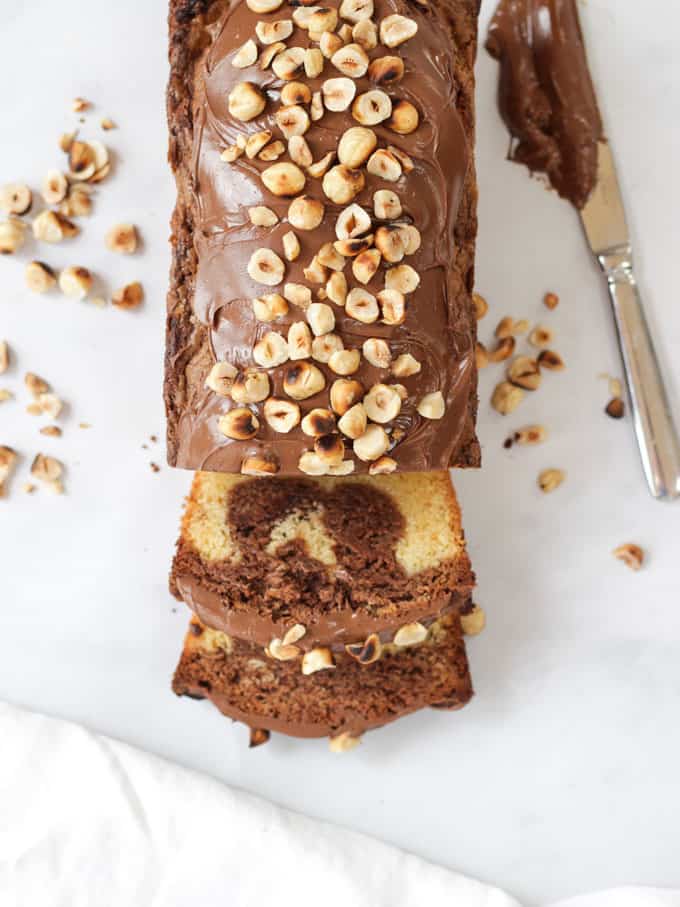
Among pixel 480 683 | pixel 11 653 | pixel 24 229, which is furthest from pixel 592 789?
pixel 24 229

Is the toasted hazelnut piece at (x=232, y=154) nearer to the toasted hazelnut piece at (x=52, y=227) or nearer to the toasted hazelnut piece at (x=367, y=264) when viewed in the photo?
the toasted hazelnut piece at (x=367, y=264)

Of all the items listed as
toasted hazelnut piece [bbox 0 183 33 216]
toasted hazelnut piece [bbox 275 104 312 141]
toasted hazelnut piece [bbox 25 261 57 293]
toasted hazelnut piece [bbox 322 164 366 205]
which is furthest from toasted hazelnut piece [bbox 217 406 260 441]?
toasted hazelnut piece [bbox 0 183 33 216]

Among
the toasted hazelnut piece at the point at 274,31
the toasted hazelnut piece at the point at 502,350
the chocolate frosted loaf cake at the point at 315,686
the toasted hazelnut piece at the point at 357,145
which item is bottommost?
the chocolate frosted loaf cake at the point at 315,686

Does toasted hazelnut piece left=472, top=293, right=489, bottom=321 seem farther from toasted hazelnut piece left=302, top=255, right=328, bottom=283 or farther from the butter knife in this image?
toasted hazelnut piece left=302, top=255, right=328, bottom=283

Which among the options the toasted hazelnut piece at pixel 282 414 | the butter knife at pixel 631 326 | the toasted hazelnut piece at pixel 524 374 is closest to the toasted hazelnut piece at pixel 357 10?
the toasted hazelnut piece at pixel 282 414

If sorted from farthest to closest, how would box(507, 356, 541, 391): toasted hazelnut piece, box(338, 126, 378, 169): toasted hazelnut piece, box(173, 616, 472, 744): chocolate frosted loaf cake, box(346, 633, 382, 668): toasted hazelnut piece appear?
box(507, 356, 541, 391): toasted hazelnut piece
box(173, 616, 472, 744): chocolate frosted loaf cake
box(346, 633, 382, 668): toasted hazelnut piece
box(338, 126, 378, 169): toasted hazelnut piece

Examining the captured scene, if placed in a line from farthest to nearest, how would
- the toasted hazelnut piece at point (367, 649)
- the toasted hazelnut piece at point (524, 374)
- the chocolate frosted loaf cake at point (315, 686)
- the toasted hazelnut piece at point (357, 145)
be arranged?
the toasted hazelnut piece at point (524, 374), the chocolate frosted loaf cake at point (315, 686), the toasted hazelnut piece at point (367, 649), the toasted hazelnut piece at point (357, 145)

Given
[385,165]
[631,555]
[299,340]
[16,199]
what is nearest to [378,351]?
[299,340]
